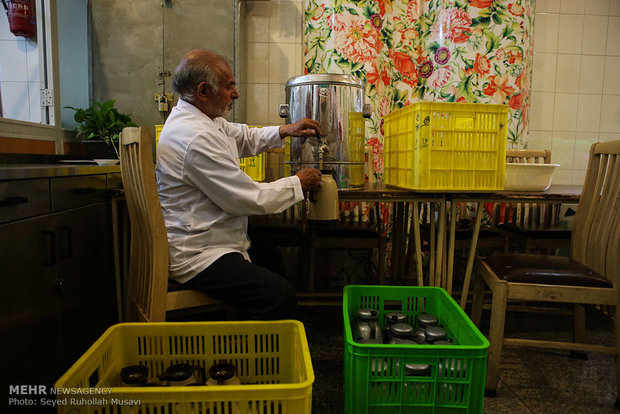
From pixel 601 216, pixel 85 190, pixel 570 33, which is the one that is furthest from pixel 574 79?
pixel 85 190

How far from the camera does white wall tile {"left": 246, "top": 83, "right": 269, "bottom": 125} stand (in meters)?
3.04

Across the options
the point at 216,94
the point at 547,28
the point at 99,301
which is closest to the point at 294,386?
the point at 216,94

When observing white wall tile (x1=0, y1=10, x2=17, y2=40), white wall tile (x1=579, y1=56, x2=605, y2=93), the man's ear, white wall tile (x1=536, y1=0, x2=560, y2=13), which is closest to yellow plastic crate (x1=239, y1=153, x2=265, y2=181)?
the man's ear

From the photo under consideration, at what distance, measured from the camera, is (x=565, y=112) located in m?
3.29

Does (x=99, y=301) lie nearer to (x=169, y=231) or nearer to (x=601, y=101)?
(x=169, y=231)

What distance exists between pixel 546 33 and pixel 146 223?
3384mm

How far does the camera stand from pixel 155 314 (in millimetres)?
1338

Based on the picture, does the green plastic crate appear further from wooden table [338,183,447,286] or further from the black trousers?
wooden table [338,183,447,286]

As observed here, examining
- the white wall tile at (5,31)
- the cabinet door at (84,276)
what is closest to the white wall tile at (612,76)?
the cabinet door at (84,276)

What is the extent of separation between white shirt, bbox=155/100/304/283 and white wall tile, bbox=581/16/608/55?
10.2 feet

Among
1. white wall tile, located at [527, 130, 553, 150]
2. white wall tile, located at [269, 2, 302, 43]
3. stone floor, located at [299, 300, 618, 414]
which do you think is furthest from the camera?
white wall tile, located at [527, 130, 553, 150]

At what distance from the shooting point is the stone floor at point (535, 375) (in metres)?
1.60

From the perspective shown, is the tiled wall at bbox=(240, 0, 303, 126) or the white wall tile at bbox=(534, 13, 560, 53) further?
the white wall tile at bbox=(534, 13, 560, 53)

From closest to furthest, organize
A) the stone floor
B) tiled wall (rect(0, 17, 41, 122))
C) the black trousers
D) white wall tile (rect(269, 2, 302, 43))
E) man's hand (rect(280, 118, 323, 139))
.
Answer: the black trousers → the stone floor → man's hand (rect(280, 118, 323, 139)) → tiled wall (rect(0, 17, 41, 122)) → white wall tile (rect(269, 2, 302, 43))
